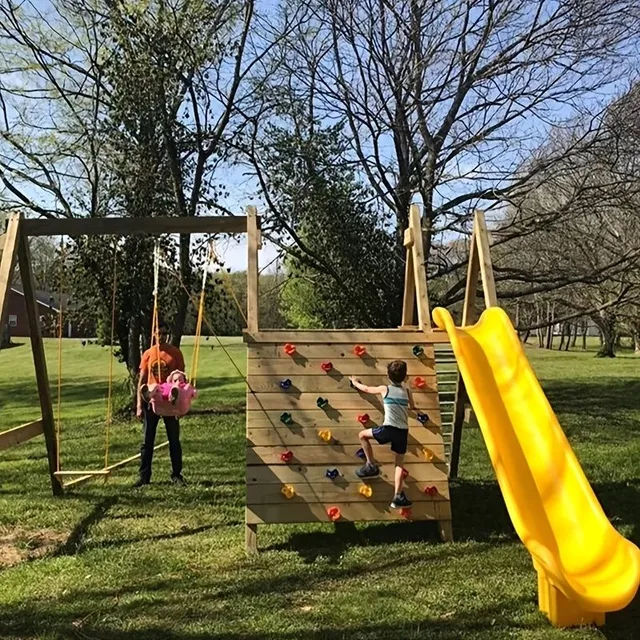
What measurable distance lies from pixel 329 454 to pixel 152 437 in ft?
8.86

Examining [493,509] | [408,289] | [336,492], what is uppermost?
[408,289]

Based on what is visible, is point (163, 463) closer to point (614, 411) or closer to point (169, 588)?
point (169, 588)

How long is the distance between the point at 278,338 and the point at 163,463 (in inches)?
167

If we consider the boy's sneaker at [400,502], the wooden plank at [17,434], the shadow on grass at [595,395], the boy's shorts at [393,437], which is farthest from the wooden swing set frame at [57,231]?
the shadow on grass at [595,395]

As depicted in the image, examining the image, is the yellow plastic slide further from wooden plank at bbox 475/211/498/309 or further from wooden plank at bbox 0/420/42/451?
wooden plank at bbox 0/420/42/451

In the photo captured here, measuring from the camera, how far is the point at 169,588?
5.09 metres

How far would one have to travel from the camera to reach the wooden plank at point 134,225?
7.06 meters

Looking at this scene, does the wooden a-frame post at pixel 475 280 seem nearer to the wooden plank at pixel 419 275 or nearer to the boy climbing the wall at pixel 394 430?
the wooden plank at pixel 419 275

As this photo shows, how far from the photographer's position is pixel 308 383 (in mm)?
6375

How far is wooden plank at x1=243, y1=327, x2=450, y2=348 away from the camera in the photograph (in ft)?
21.4

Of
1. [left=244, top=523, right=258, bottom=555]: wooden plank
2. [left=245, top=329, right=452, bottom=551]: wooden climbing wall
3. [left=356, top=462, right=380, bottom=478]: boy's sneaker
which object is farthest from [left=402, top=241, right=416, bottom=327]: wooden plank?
[left=244, top=523, right=258, bottom=555]: wooden plank

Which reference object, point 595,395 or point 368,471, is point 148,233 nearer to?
point 368,471

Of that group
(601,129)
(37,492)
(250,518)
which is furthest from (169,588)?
(601,129)

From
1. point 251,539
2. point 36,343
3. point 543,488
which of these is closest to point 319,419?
point 251,539
